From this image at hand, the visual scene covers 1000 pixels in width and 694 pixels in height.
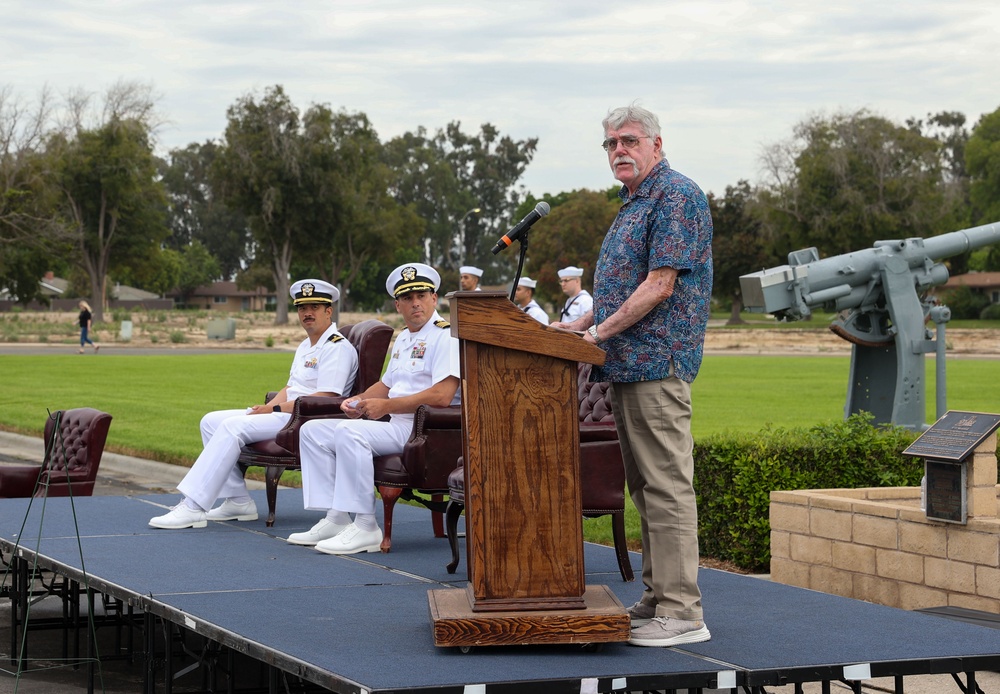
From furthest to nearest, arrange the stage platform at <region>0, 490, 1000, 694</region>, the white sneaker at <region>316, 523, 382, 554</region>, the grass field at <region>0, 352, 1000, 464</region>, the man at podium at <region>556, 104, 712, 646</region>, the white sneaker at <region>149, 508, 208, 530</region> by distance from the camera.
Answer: the grass field at <region>0, 352, 1000, 464</region> < the white sneaker at <region>149, 508, 208, 530</region> < the white sneaker at <region>316, 523, 382, 554</region> < the man at podium at <region>556, 104, 712, 646</region> < the stage platform at <region>0, 490, 1000, 694</region>

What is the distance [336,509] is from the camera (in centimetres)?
749

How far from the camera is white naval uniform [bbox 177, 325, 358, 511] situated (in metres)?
8.22

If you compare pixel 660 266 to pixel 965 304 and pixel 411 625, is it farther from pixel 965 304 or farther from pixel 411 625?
pixel 965 304

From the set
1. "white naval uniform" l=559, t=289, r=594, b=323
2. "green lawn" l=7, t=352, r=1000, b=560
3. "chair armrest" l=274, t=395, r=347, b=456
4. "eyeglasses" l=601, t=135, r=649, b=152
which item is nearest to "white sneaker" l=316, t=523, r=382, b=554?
"chair armrest" l=274, t=395, r=347, b=456

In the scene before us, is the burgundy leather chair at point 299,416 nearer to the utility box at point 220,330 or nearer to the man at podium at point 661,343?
the man at podium at point 661,343

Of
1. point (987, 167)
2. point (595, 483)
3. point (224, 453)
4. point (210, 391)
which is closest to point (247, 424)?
point (224, 453)

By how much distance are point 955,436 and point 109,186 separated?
72006mm

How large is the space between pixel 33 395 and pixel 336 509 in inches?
692

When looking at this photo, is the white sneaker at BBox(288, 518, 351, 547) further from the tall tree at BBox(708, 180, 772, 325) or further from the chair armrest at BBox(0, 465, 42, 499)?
the tall tree at BBox(708, 180, 772, 325)

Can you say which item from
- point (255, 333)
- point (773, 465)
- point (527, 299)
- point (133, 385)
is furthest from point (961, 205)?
point (773, 465)

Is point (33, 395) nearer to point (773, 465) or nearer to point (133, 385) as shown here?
point (133, 385)

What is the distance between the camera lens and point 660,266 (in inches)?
193

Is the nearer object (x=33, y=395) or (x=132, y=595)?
(x=132, y=595)

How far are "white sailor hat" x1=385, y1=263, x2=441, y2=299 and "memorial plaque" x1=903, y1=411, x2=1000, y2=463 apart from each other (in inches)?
115
